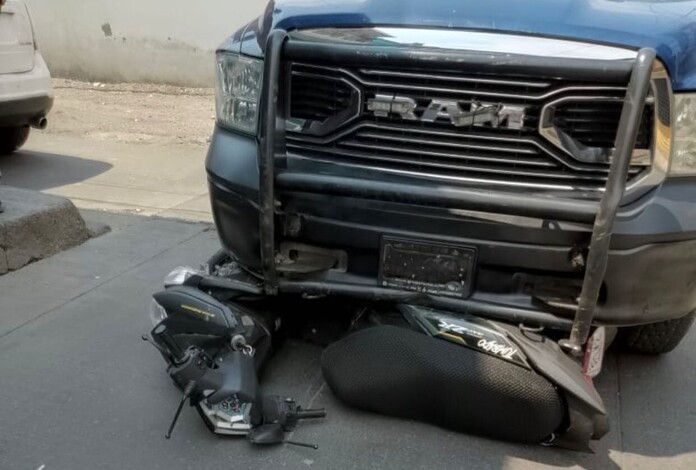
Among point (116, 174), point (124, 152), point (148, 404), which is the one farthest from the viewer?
point (124, 152)

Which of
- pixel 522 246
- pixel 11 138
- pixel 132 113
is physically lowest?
pixel 132 113

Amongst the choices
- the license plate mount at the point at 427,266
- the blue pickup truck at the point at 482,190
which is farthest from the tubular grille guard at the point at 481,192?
the license plate mount at the point at 427,266

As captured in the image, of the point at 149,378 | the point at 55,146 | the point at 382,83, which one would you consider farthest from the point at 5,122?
the point at 382,83

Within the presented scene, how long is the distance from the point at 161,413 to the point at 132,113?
7.59 metres

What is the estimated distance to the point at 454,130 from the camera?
280 cm

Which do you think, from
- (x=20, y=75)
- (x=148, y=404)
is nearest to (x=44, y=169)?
(x=20, y=75)

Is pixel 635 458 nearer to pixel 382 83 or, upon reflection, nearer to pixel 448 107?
pixel 448 107

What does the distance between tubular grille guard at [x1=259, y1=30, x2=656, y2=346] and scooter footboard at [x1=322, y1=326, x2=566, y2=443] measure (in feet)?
0.69

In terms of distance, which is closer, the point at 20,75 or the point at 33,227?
the point at 33,227

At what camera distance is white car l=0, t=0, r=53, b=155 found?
21.3 ft

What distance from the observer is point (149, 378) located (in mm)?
3314

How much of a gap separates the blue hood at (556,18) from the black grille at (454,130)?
191 millimetres

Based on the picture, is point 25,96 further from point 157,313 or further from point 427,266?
point 427,266

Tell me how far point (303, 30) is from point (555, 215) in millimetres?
1197
